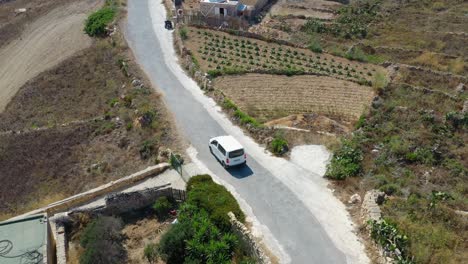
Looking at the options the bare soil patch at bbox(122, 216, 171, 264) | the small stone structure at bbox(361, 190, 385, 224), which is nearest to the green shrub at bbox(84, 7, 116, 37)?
the bare soil patch at bbox(122, 216, 171, 264)

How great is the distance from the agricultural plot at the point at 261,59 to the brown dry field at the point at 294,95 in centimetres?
129

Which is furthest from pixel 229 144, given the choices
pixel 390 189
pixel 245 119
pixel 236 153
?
pixel 390 189

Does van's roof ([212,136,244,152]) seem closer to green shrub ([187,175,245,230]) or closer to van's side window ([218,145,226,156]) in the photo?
van's side window ([218,145,226,156])

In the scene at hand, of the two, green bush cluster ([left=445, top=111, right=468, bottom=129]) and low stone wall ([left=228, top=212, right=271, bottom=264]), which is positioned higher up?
low stone wall ([left=228, top=212, right=271, bottom=264])

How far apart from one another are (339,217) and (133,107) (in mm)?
19881

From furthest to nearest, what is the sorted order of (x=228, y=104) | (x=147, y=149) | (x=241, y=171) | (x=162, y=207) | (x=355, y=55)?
(x=355, y=55)
(x=228, y=104)
(x=147, y=149)
(x=241, y=171)
(x=162, y=207)

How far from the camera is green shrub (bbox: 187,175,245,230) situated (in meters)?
22.7

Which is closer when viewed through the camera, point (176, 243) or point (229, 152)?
point (176, 243)

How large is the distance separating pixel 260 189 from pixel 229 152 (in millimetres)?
2940

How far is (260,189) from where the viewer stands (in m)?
26.4

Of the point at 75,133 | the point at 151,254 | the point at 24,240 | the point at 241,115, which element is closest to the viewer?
the point at 151,254

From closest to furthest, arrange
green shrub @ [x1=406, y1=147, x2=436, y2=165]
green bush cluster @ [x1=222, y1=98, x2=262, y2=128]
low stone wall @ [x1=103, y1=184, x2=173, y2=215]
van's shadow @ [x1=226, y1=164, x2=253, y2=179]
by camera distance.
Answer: low stone wall @ [x1=103, y1=184, x2=173, y2=215] → van's shadow @ [x1=226, y1=164, x2=253, y2=179] → green shrub @ [x1=406, y1=147, x2=436, y2=165] → green bush cluster @ [x1=222, y1=98, x2=262, y2=128]

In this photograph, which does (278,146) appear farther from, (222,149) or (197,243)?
(197,243)

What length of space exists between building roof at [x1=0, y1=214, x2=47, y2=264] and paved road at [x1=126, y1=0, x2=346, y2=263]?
32.6 feet
